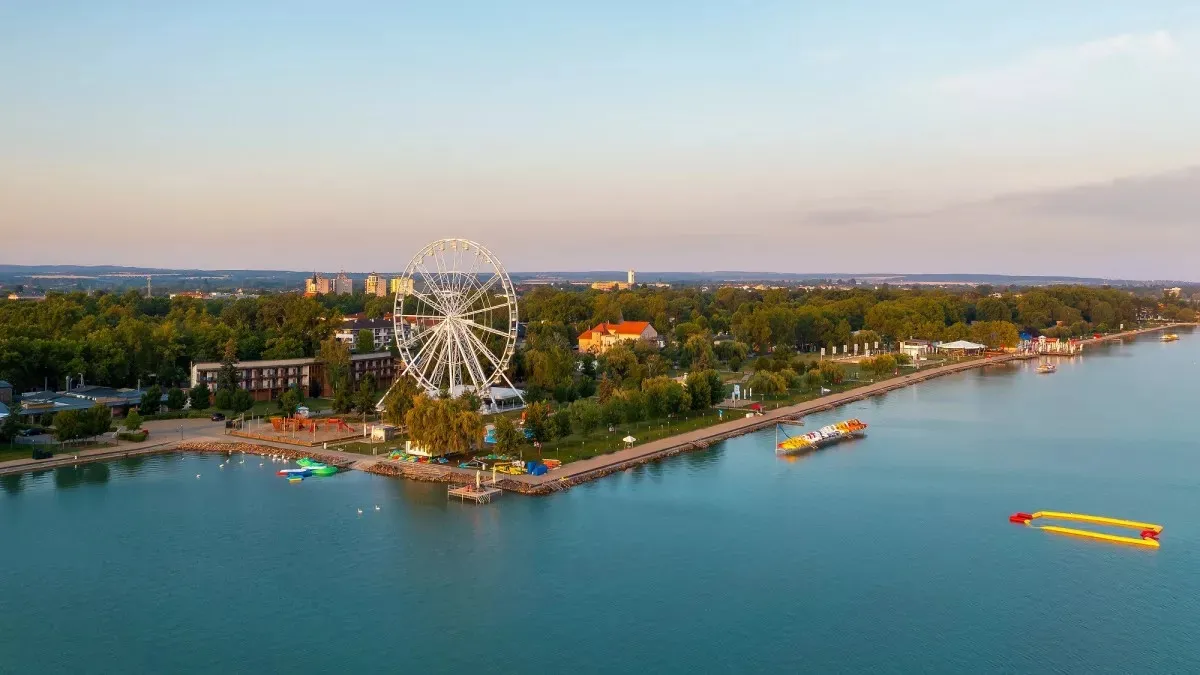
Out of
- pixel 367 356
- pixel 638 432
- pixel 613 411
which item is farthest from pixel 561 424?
pixel 367 356

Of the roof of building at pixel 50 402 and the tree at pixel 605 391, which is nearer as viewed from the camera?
the roof of building at pixel 50 402

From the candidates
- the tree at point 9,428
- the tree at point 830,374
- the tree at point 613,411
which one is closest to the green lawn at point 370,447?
the tree at point 613,411

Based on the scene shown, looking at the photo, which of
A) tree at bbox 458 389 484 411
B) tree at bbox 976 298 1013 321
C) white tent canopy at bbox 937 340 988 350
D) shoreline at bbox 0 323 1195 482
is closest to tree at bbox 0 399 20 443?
shoreline at bbox 0 323 1195 482

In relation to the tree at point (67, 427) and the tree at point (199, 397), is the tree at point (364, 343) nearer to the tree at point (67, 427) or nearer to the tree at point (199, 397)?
the tree at point (199, 397)

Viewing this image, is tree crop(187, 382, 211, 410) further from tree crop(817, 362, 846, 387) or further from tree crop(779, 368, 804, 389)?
tree crop(817, 362, 846, 387)

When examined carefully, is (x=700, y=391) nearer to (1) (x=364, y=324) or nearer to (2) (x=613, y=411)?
(2) (x=613, y=411)

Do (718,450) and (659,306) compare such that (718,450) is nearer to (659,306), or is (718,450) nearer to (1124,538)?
(1124,538)
